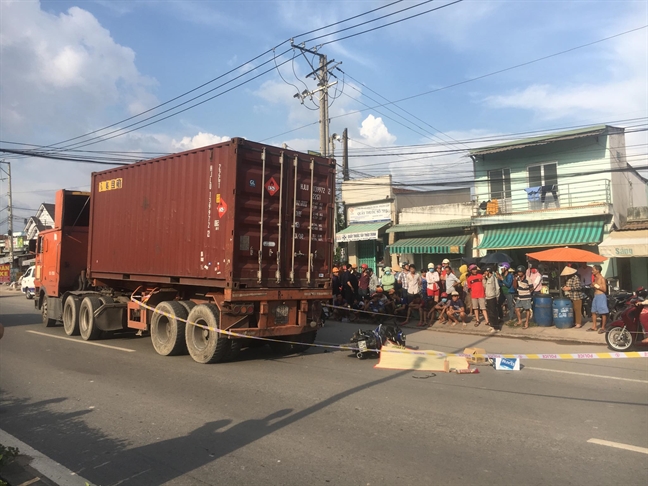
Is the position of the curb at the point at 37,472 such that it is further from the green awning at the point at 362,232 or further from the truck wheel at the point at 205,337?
the green awning at the point at 362,232

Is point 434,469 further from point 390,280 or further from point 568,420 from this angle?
point 390,280

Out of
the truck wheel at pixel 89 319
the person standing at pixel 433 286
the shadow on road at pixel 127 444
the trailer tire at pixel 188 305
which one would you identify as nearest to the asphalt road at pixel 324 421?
the shadow on road at pixel 127 444

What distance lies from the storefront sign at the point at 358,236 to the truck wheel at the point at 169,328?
15.3 meters

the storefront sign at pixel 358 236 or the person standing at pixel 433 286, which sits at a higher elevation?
the storefront sign at pixel 358 236

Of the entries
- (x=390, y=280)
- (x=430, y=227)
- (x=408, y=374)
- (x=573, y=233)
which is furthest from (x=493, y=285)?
(x=430, y=227)

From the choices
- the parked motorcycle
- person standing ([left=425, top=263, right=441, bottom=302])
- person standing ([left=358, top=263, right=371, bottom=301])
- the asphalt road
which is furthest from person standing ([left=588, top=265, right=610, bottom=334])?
person standing ([left=358, top=263, right=371, bottom=301])

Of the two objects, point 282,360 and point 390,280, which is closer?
point 282,360

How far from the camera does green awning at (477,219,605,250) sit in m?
19.1

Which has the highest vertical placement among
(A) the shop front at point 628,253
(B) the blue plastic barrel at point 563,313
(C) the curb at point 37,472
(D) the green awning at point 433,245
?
(D) the green awning at point 433,245

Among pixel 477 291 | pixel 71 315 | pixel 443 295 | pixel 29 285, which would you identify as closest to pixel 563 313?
pixel 477 291

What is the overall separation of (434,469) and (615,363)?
660 centimetres

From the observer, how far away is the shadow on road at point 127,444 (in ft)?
14.3

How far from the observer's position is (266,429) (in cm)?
540

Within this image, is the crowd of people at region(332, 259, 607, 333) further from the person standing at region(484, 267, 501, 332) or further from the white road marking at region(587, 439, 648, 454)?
the white road marking at region(587, 439, 648, 454)
